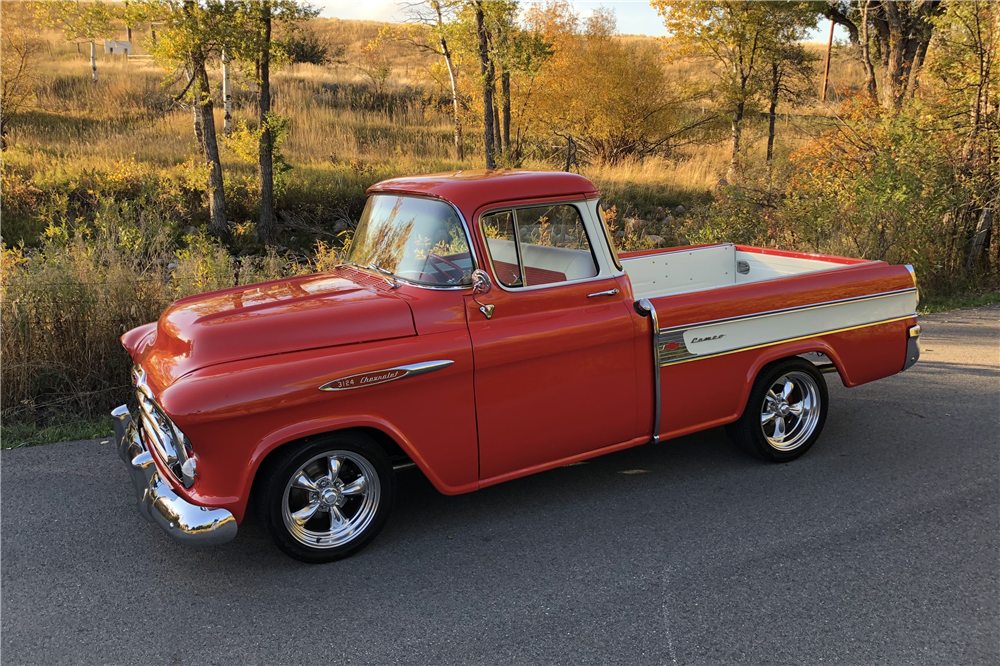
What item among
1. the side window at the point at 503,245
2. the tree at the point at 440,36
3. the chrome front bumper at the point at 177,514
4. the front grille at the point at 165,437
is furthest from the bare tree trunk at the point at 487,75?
the chrome front bumper at the point at 177,514

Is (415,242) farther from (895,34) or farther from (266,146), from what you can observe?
(895,34)

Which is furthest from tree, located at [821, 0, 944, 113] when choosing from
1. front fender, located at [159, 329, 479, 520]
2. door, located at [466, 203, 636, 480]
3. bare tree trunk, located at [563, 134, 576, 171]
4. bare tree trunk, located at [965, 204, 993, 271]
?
→ front fender, located at [159, 329, 479, 520]

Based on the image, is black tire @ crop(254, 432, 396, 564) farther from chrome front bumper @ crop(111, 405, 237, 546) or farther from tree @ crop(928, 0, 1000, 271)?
tree @ crop(928, 0, 1000, 271)

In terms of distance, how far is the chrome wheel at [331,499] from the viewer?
11.8ft

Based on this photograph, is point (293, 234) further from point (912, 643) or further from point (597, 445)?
point (912, 643)

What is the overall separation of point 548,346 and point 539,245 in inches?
26.4

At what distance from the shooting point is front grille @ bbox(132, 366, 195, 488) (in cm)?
337

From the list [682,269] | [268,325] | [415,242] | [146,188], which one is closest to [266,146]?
[146,188]

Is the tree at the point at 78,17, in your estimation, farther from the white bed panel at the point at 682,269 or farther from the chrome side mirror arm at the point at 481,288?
the chrome side mirror arm at the point at 481,288

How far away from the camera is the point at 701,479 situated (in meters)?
4.59

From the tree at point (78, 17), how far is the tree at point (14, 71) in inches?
381

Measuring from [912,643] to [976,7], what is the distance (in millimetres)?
10133

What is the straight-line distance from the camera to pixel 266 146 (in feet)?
46.1

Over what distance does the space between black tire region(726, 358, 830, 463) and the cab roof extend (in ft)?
5.60
